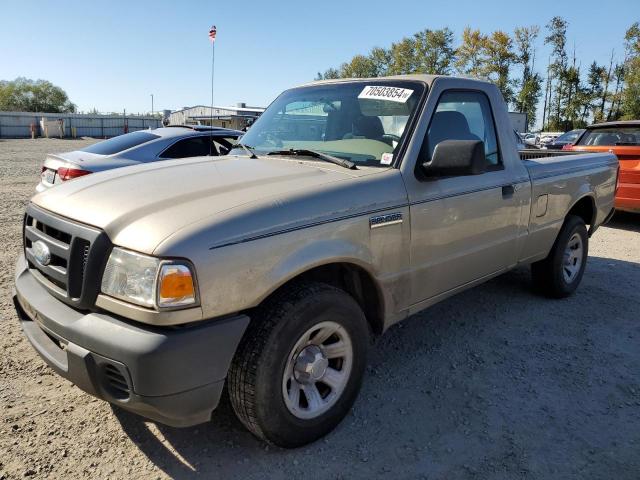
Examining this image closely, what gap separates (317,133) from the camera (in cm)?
356

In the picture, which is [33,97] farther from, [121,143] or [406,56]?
[121,143]

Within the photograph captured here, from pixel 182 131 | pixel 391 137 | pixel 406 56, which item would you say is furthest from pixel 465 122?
pixel 406 56

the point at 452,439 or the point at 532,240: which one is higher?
the point at 532,240

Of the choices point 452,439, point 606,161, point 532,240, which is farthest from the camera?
point 606,161

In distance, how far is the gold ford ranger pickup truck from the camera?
215 cm

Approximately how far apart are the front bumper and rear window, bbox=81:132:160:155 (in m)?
5.29

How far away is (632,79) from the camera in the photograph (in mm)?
45469

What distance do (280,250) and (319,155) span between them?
3.41 ft

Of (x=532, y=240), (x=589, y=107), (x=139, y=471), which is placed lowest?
(x=139, y=471)

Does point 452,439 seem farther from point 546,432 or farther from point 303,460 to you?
point 303,460

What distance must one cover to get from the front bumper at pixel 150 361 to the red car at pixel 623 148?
7415 mm

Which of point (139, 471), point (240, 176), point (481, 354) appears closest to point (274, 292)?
point (240, 176)

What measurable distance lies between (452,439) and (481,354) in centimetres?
116

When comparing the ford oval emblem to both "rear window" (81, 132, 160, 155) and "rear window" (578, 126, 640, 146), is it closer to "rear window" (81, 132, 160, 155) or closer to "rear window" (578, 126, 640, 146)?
"rear window" (81, 132, 160, 155)
